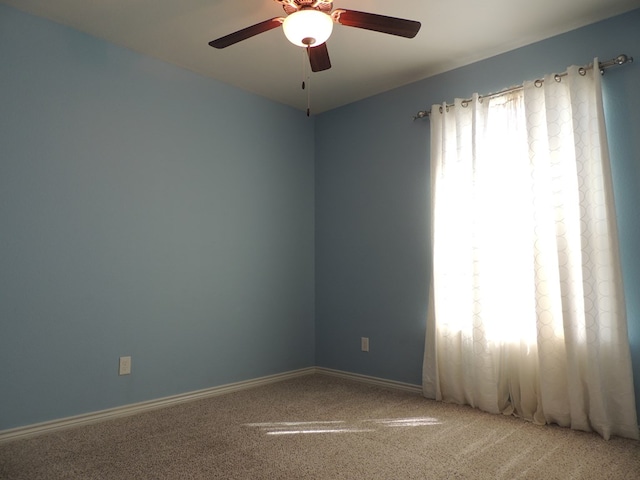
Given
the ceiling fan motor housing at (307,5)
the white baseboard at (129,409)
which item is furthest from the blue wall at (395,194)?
the ceiling fan motor housing at (307,5)

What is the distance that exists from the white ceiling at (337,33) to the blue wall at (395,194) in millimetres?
140

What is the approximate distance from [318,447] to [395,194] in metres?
2.07

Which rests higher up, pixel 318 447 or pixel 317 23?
pixel 317 23

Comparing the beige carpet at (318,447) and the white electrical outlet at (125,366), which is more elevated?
the white electrical outlet at (125,366)

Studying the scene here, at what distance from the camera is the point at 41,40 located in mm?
2682

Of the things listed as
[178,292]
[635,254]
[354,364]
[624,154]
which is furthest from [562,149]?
[178,292]

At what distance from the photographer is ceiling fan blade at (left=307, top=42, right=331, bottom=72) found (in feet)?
7.50

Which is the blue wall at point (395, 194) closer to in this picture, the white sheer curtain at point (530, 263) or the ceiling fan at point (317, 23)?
the white sheer curtain at point (530, 263)

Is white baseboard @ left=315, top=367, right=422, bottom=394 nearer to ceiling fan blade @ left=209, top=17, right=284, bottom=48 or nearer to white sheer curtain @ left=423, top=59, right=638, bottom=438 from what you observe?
white sheer curtain @ left=423, top=59, right=638, bottom=438

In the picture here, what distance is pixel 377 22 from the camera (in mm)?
2057

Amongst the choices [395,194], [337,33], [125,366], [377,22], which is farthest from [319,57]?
[125,366]

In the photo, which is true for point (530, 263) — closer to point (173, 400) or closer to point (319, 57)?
point (319, 57)

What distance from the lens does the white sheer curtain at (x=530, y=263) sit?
8.16 feet

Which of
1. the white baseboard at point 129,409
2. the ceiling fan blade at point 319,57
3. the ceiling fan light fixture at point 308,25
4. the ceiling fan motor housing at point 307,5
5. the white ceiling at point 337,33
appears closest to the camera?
the ceiling fan light fixture at point 308,25
